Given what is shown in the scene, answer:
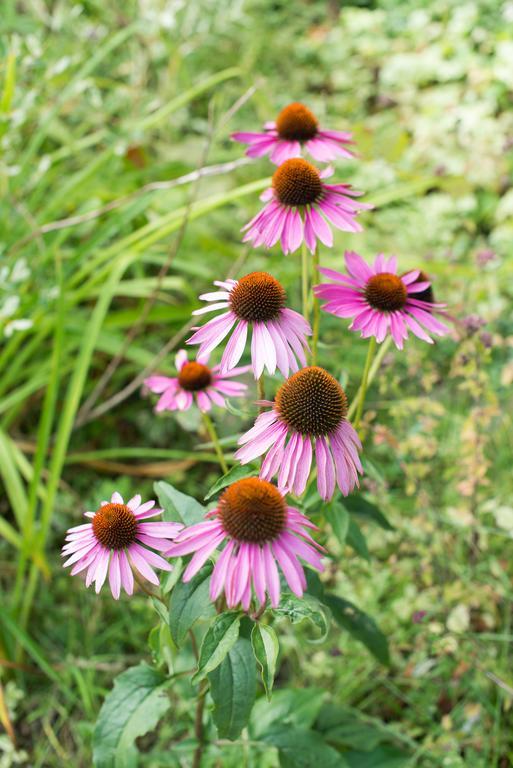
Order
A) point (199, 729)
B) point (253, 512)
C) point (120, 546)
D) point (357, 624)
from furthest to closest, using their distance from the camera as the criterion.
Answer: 1. point (357, 624)
2. point (199, 729)
3. point (120, 546)
4. point (253, 512)

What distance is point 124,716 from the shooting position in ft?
3.13

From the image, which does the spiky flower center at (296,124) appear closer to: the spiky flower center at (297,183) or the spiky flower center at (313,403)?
the spiky flower center at (297,183)

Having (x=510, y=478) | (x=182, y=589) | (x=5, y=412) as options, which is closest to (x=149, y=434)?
(x=5, y=412)

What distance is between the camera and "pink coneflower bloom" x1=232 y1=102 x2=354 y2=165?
1.06 m

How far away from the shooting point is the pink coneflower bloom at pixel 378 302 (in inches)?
33.6

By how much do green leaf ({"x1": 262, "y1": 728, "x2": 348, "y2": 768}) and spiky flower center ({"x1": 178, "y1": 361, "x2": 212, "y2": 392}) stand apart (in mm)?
554

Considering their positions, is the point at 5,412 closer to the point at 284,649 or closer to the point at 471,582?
the point at 284,649

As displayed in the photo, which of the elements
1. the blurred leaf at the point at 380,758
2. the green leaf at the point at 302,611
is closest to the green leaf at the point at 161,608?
the green leaf at the point at 302,611

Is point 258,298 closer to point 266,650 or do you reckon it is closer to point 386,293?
point 386,293

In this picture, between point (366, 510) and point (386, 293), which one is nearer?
point (386, 293)

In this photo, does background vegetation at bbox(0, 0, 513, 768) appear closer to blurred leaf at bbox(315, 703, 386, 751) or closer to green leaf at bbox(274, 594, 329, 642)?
blurred leaf at bbox(315, 703, 386, 751)

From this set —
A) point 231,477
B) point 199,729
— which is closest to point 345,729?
point 199,729

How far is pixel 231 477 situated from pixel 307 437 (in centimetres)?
10

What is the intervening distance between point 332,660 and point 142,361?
0.93 meters
